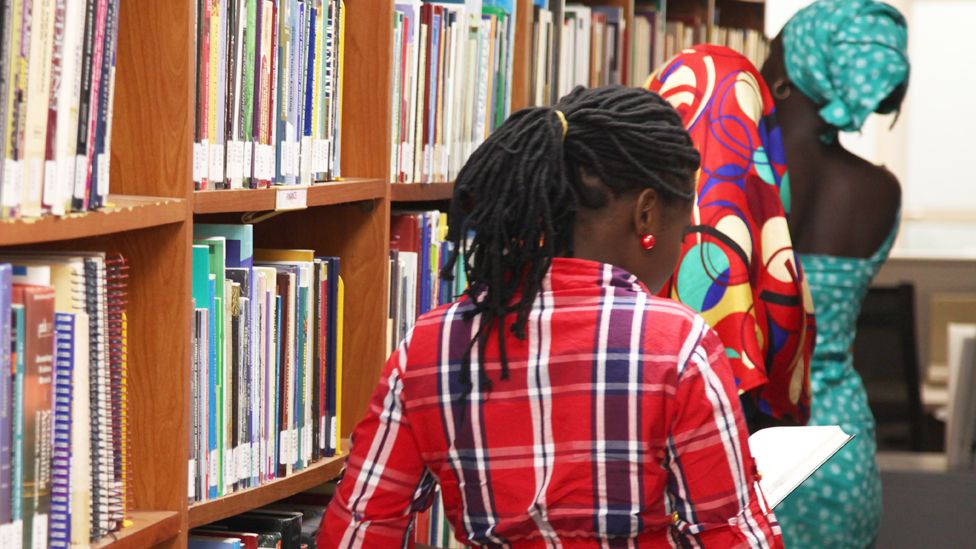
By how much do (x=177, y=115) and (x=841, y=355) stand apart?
1599 millimetres

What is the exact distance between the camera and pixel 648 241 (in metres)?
1.31

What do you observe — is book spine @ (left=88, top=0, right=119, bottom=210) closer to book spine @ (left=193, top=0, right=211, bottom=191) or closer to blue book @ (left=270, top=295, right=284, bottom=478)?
book spine @ (left=193, top=0, right=211, bottom=191)

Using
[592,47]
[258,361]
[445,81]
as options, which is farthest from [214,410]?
[592,47]

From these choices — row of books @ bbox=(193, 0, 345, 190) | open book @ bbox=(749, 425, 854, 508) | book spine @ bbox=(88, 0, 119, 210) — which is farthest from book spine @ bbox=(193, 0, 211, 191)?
open book @ bbox=(749, 425, 854, 508)

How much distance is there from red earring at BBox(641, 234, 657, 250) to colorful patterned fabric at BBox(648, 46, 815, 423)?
0.70 metres

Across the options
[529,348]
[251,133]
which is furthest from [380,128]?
[529,348]

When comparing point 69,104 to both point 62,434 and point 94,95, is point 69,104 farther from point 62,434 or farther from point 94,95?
point 62,434

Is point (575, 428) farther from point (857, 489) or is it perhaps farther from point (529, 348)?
point (857, 489)

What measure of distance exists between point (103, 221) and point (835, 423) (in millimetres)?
1703

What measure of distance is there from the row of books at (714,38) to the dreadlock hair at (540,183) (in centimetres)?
202

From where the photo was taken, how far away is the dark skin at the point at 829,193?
250 centimetres

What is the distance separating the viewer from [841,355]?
2535 mm

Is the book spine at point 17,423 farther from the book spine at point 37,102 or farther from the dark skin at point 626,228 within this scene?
the dark skin at point 626,228

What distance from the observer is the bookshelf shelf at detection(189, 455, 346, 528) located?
1.52 m
